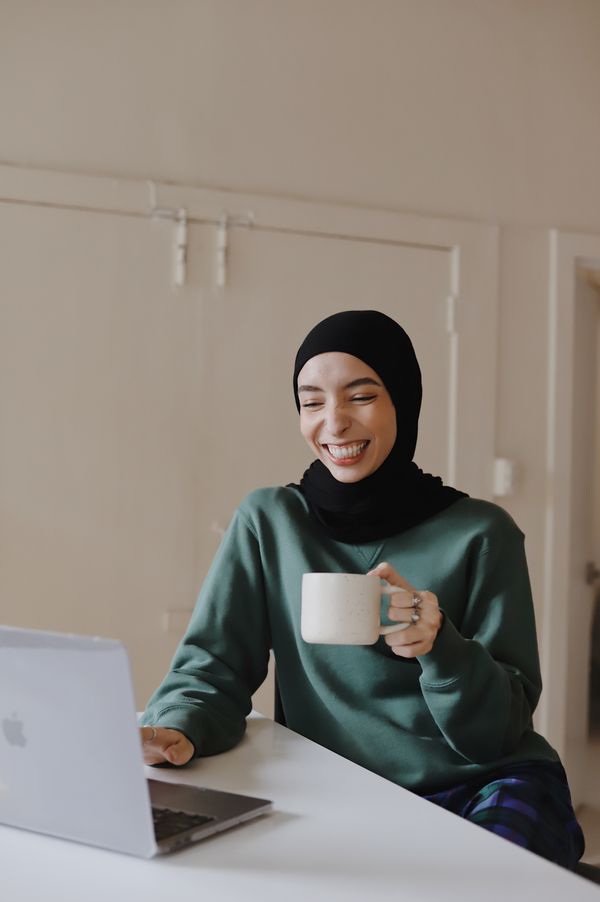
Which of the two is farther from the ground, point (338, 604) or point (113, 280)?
point (113, 280)

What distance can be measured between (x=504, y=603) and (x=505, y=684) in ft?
0.50

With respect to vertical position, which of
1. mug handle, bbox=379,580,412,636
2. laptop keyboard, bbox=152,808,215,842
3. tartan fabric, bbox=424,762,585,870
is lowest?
tartan fabric, bbox=424,762,585,870

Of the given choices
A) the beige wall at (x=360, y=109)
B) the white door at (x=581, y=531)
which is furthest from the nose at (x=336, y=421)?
the white door at (x=581, y=531)

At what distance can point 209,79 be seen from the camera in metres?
2.83

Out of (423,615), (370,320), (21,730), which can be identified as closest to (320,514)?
(370,320)

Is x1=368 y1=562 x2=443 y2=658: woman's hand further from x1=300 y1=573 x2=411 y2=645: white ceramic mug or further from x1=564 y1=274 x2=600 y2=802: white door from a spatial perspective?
x1=564 y1=274 x2=600 y2=802: white door

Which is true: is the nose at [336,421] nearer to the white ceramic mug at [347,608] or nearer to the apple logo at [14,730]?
the white ceramic mug at [347,608]

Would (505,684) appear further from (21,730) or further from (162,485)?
(162,485)

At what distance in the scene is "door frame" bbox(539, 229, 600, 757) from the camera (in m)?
3.16

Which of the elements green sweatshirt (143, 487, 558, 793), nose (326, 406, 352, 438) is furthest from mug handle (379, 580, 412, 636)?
nose (326, 406, 352, 438)

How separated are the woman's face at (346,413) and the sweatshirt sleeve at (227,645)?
189 mm

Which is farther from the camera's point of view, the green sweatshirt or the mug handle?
the green sweatshirt

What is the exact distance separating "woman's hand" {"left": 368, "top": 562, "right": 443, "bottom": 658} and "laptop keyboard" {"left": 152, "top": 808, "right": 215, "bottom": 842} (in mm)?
332

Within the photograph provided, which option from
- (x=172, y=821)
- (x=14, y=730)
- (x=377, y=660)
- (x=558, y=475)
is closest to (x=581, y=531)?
(x=558, y=475)
